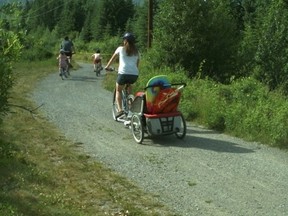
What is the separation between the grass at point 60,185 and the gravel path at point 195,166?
0.96 feet

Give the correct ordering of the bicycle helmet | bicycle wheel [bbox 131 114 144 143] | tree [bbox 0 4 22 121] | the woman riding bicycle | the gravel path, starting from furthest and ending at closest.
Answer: the woman riding bicycle < the bicycle helmet < bicycle wheel [bbox 131 114 144 143] < the gravel path < tree [bbox 0 4 22 121]

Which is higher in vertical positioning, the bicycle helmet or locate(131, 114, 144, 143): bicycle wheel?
the bicycle helmet

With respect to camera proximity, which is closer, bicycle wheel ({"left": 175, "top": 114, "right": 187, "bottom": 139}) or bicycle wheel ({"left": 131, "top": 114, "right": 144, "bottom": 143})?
bicycle wheel ({"left": 131, "top": 114, "right": 144, "bottom": 143})

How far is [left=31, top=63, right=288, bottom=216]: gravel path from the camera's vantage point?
5895mm

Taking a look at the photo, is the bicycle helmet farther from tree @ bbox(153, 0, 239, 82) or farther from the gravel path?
tree @ bbox(153, 0, 239, 82)

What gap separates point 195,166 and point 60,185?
214 cm

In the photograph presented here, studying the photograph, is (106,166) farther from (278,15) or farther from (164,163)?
(278,15)

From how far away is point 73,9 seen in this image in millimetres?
119625

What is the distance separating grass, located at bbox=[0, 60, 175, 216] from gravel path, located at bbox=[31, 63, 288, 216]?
0.29m

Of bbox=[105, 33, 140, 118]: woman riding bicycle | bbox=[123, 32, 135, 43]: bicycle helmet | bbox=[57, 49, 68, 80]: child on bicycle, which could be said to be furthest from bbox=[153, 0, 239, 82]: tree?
bbox=[123, 32, 135, 43]: bicycle helmet

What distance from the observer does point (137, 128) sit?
9109 mm

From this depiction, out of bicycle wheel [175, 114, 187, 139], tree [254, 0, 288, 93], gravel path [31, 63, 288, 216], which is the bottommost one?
gravel path [31, 63, 288, 216]

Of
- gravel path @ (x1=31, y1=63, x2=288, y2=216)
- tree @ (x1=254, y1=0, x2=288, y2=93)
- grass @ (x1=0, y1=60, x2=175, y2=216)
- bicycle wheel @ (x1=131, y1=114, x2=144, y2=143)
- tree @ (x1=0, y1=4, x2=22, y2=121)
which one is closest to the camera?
tree @ (x1=0, y1=4, x2=22, y2=121)

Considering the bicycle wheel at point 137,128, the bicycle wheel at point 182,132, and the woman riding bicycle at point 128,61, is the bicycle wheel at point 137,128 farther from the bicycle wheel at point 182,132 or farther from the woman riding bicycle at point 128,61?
the woman riding bicycle at point 128,61
